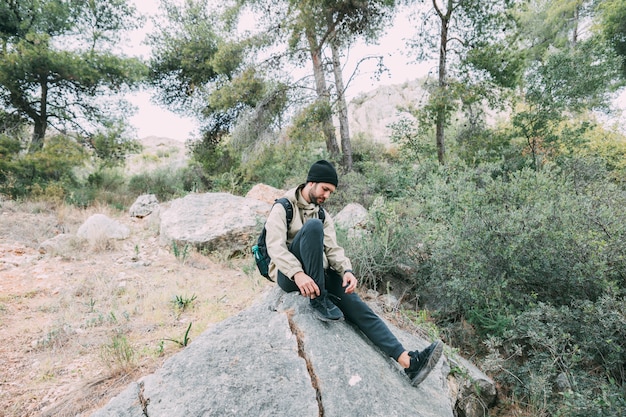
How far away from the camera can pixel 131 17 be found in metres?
9.98

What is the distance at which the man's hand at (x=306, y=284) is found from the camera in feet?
7.05

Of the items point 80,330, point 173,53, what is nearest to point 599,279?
point 80,330

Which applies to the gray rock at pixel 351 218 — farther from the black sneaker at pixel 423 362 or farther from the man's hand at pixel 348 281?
the black sneaker at pixel 423 362

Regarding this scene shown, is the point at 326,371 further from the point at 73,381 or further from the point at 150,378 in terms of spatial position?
the point at 73,381

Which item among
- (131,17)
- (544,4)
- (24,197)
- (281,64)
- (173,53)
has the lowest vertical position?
(24,197)

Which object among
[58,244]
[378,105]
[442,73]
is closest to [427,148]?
[442,73]

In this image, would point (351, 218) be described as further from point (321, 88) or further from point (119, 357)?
point (321, 88)

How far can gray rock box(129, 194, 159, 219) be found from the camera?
324 inches

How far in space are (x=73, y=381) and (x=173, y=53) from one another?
435 inches

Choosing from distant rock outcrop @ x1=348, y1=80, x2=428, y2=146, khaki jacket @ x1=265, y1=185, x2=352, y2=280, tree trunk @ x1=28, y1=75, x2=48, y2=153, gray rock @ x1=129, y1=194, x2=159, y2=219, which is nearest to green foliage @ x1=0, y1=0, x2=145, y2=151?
tree trunk @ x1=28, y1=75, x2=48, y2=153

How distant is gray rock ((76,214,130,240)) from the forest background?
8.79 feet

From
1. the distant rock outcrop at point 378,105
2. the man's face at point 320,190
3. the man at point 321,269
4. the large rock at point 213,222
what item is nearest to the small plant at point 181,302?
the man at point 321,269

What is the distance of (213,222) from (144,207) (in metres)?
3.47

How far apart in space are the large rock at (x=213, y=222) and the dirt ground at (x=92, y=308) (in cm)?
31
